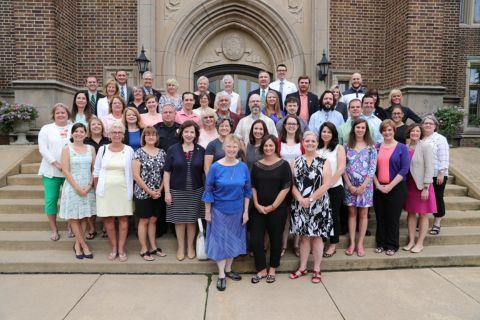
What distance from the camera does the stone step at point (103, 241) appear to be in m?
4.61

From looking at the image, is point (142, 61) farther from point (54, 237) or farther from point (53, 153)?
point (54, 237)

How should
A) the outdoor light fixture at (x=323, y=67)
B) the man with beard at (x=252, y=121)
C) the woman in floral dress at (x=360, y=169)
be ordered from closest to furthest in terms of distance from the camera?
the woman in floral dress at (x=360, y=169)
the man with beard at (x=252, y=121)
the outdoor light fixture at (x=323, y=67)

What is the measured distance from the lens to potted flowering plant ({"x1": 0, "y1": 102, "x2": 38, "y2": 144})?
7.43m

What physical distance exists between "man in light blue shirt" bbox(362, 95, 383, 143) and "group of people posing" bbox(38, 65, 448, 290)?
0.07 ft

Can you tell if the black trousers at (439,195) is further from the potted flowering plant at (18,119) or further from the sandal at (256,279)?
the potted flowering plant at (18,119)

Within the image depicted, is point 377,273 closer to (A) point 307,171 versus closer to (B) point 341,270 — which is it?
(B) point 341,270

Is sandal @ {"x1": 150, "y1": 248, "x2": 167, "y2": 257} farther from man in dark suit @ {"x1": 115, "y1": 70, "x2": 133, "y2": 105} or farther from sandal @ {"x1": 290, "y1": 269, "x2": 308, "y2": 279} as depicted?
man in dark suit @ {"x1": 115, "y1": 70, "x2": 133, "y2": 105}

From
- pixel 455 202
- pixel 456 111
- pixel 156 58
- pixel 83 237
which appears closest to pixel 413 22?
pixel 456 111

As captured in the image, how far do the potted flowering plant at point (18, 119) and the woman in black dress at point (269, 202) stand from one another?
240 inches

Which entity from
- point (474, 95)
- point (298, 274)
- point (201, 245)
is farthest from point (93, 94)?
point (474, 95)

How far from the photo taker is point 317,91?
9398 mm

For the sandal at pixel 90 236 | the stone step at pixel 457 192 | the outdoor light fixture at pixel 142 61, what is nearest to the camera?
the sandal at pixel 90 236

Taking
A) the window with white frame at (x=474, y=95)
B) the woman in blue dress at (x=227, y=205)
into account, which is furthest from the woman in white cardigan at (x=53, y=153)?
the window with white frame at (x=474, y=95)

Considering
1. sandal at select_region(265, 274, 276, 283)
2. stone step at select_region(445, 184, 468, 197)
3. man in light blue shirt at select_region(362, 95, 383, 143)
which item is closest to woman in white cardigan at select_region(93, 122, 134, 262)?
sandal at select_region(265, 274, 276, 283)
